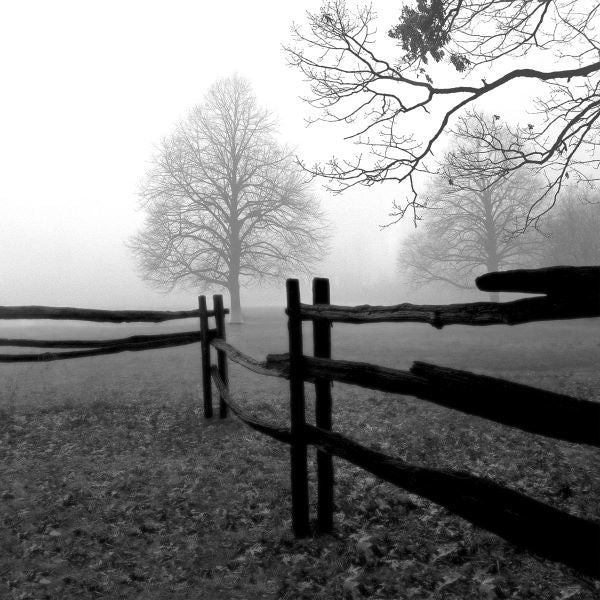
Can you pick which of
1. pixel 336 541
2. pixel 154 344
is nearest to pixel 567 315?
pixel 336 541

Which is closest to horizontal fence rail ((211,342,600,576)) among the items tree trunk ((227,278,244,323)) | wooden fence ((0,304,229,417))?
wooden fence ((0,304,229,417))

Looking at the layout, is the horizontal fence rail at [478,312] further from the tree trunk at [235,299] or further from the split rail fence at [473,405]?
the tree trunk at [235,299]

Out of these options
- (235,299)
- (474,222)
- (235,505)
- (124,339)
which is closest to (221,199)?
(235,299)

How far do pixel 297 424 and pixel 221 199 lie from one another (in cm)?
2226

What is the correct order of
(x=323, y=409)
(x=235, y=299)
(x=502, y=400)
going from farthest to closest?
1. (x=235, y=299)
2. (x=323, y=409)
3. (x=502, y=400)

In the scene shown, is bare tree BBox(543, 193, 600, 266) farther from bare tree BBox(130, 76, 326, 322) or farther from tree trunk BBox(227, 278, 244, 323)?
tree trunk BBox(227, 278, 244, 323)

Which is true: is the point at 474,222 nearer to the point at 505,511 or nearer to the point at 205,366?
the point at 205,366

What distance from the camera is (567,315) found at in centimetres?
216

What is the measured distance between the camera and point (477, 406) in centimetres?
256

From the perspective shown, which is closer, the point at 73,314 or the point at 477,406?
the point at 477,406

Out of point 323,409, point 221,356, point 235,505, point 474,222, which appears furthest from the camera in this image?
point 474,222

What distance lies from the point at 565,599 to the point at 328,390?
215cm

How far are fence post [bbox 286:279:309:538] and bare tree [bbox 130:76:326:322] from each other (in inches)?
776

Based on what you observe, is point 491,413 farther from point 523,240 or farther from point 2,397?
point 523,240
